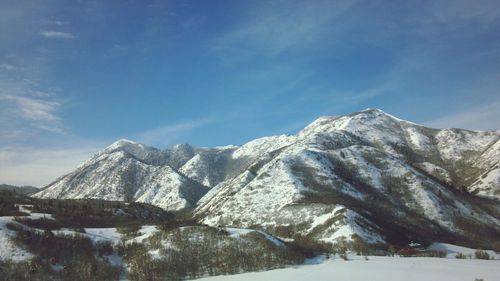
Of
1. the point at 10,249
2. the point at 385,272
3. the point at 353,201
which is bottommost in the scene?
the point at 385,272

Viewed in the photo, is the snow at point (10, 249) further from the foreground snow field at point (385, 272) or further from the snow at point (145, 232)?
the foreground snow field at point (385, 272)

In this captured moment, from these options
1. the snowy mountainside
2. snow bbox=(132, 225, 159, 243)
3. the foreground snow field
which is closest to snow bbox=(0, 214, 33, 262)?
snow bbox=(132, 225, 159, 243)

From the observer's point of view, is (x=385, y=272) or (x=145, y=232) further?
(x=145, y=232)

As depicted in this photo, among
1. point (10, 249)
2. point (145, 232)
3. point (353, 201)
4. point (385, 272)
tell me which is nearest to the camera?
point (385, 272)

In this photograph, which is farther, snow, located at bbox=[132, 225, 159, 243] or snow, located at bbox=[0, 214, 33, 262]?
snow, located at bbox=[132, 225, 159, 243]

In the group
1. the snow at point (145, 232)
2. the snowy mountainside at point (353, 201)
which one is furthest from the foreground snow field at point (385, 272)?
the snowy mountainside at point (353, 201)

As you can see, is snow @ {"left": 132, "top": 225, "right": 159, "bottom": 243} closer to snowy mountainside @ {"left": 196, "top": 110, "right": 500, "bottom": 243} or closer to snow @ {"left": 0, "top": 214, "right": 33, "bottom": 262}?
snow @ {"left": 0, "top": 214, "right": 33, "bottom": 262}

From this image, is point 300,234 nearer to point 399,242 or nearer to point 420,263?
point 399,242

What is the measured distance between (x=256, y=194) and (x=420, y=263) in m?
116

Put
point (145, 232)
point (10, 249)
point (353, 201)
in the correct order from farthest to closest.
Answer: point (353, 201) → point (145, 232) → point (10, 249)

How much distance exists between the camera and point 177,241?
41656 mm

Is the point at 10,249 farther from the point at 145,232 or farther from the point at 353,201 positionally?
the point at 353,201

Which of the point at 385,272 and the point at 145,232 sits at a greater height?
the point at 145,232

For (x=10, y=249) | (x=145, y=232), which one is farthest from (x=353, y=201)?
(x=10, y=249)
